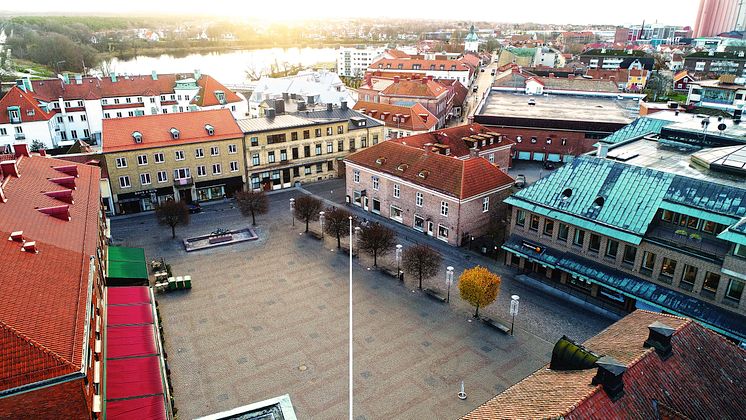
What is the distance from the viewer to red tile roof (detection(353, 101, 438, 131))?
229 feet

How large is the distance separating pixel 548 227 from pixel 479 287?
9.41 m

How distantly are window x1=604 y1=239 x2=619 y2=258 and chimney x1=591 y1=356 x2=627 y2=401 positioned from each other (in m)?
19.7

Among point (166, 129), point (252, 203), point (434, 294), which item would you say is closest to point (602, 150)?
point (434, 294)

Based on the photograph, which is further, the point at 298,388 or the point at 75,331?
the point at 298,388

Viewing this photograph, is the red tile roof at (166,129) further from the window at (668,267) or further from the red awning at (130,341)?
the window at (668,267)

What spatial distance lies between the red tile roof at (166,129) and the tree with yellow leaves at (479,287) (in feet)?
110

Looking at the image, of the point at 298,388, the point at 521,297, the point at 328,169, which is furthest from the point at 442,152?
the point at 298,388

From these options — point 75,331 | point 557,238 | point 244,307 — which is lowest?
point 244,307

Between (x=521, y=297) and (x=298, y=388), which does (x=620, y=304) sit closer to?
(x=521, y=297)

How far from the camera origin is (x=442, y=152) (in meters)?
52.7

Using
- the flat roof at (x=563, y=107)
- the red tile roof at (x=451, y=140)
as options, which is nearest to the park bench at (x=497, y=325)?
the red tile roof at (x=451, y=140)

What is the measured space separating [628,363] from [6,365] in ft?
68.0

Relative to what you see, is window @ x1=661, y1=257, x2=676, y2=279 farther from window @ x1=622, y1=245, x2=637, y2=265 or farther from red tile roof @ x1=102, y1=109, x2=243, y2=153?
red tile roof @ x1=102, y1=109, x2=243, y2=153

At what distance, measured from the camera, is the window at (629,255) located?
32.3 meters
